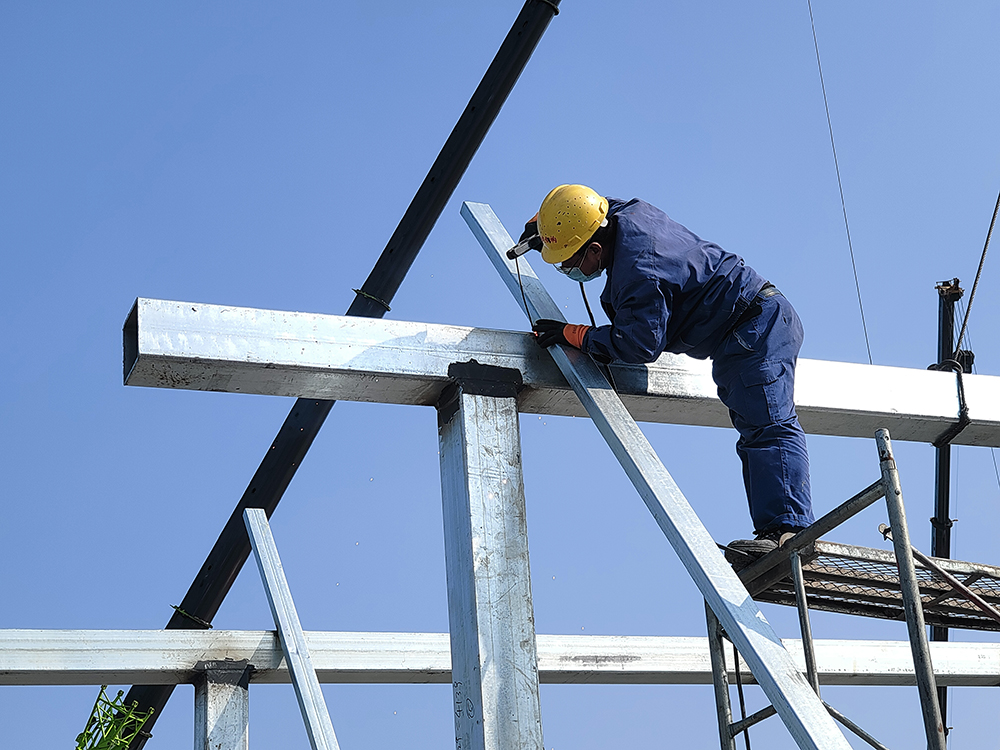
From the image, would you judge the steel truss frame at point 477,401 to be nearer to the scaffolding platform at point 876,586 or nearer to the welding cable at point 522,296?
the welding cable at point 522,296

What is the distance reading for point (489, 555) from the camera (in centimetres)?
381

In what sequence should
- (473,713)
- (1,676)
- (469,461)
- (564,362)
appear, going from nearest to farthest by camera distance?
(473,713)
(469,461)
(564,362)
(1,676)

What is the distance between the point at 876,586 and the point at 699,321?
46.4 inches

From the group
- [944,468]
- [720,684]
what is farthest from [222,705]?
[944,468]

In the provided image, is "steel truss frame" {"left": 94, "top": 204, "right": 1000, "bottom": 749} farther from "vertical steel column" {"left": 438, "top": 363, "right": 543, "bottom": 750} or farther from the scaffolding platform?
the scaffolding platform

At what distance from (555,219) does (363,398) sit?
106 centimetres

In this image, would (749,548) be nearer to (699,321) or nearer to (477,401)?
(699,321)

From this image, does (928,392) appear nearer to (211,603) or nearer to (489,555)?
(489,555)

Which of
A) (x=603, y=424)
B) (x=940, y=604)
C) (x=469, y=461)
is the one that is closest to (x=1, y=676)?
(x=469, y=461)

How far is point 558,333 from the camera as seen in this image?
424 centimetres

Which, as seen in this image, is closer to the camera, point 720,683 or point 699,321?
point 720,683

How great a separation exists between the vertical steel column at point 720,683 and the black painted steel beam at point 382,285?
176 inches

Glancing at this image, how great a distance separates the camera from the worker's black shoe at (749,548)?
3.97 m

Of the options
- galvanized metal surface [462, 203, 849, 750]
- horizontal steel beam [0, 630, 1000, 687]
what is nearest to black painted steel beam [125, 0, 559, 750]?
horizontal steel beam [0, 630, 1000, 687]
